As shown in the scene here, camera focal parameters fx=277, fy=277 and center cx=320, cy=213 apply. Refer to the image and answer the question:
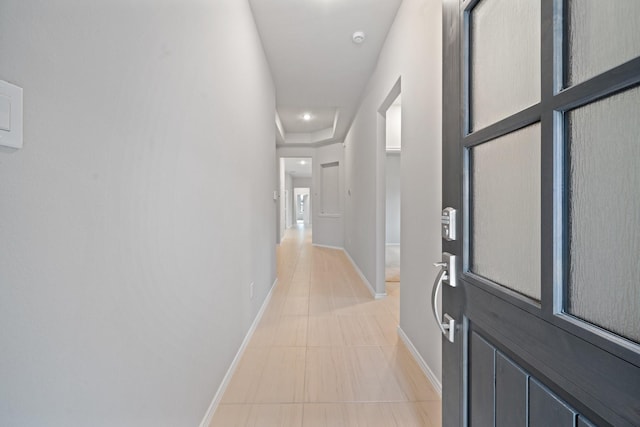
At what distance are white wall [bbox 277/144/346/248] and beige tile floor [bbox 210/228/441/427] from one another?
3.68m

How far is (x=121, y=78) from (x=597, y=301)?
47.9 inches

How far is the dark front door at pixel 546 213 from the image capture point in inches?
17.8

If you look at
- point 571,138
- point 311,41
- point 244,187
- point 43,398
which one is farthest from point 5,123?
point 311,41

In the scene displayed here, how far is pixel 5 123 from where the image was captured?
0.48m

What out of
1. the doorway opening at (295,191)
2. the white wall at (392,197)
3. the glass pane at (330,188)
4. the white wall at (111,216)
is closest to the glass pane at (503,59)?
the white wall at (111,216)

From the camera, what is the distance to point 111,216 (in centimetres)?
75

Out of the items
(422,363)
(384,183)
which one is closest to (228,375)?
(422,363)

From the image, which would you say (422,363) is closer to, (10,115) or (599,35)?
(599,35)

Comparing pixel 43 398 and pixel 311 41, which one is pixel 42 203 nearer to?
pixel 43 398

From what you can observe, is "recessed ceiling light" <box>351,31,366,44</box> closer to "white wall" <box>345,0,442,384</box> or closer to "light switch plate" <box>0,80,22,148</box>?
"white wall" <box>345,0,442,384</box>

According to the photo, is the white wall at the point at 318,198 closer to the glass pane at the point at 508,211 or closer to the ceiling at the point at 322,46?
the ceiling at the point at 322,46

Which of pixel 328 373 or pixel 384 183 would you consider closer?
pixel 328 373

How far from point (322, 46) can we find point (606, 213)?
9.41 ft

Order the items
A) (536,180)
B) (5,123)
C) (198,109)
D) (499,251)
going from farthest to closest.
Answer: (198,109)
(499,251)
(536,180)
(5,123)
